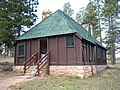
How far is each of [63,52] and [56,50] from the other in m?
0.66

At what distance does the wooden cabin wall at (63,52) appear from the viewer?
1321 cm

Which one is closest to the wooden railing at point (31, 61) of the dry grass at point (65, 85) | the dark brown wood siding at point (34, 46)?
the dark brown wood siding at point (34, 46)

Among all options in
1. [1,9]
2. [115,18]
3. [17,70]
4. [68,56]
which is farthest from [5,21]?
[115,18]

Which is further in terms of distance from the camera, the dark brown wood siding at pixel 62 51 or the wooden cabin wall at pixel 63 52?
the dark brown wood siding at pixel 62 51

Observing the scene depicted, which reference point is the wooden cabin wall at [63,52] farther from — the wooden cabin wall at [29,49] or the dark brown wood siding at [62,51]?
the wooden cabin wall at [29,49]

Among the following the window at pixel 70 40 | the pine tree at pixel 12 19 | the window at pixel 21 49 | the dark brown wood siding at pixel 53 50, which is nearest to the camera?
the window at pixel 70 40

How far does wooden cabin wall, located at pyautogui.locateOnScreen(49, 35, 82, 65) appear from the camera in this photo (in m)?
13.2

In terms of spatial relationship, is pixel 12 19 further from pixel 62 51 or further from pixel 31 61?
pixel 62 51

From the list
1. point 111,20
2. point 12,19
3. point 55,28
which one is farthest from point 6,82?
point 111,20

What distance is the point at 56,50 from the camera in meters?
14.1

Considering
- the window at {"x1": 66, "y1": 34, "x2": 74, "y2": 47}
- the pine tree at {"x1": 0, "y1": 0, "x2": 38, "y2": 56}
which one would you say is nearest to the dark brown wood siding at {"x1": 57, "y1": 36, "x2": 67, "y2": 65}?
the window at {"x1": 66, "y1": 34, "x2": 74, "y2": 47}

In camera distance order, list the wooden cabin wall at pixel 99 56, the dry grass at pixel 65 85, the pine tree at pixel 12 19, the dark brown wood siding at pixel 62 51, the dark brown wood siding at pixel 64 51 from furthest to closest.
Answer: the wooden cabin wall at pixel 99 56, the pine tree at pixel 12 19, the dark brown wood siding at pixel 62 51, the dark brown wood siding at pixel 64 51, the dry grass at pixel 65 85

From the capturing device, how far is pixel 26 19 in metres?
18.2

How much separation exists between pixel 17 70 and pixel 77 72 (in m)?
5.99
